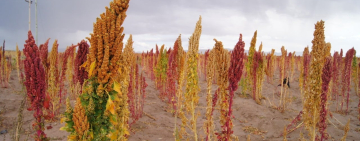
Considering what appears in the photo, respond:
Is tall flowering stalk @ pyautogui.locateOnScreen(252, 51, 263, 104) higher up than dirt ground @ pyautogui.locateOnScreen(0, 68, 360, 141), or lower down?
higher up

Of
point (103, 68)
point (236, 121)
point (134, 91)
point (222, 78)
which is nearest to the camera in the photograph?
point (103, 68)

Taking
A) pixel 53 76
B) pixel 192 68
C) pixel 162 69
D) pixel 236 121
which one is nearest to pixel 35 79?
pixel 192 68

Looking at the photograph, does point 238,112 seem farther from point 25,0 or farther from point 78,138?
point 25,0

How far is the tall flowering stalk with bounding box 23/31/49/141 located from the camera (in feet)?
9.32

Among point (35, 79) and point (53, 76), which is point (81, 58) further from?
point (53, 76)

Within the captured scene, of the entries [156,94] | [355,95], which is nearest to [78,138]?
[156,94]

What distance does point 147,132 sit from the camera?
5.59 metres

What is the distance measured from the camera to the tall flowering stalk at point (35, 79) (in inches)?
112

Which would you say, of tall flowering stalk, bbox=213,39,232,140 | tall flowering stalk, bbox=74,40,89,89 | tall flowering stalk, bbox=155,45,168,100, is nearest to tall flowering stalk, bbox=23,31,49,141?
tall flowering stalk, bbox=74,40,89,89

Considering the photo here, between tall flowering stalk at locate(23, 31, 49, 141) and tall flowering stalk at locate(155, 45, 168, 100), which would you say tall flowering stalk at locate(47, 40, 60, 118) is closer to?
tall flowering stalk at locate(23, 31, 49, 141)

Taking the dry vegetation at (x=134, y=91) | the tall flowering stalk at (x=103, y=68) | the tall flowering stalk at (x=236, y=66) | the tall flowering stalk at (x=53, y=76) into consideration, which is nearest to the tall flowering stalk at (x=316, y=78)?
Answer: the dry vegetation at (x=134, y=91)

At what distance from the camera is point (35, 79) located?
288cm

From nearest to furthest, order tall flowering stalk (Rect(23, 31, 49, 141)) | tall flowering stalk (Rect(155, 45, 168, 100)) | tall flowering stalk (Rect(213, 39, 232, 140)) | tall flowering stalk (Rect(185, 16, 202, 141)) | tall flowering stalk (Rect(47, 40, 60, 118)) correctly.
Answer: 1. tall flowering stalk (Rect(23, 31, 49, 141))
2. tall flowering stalk (Rect(213, 39, 232, 140))
3. tall flowering stalk (Rect(185, 16, 202, 141))
4. tall flowering stalk (Rect(47, 40, 60, 118))
5. tall flowering stalk (Rect(155, 45, 168, 100))

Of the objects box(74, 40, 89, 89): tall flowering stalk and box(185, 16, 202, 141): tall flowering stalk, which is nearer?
box(74, 40, 89, 89): tall flowering stalk
